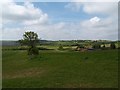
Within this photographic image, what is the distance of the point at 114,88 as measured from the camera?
830 inches

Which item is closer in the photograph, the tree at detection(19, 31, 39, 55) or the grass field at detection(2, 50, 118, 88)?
the grass field at detection(2, 50, 118, 88)

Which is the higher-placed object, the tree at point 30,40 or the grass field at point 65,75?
the tree at point 30,40

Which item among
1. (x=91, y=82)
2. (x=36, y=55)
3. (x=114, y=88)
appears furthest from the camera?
(x=36, y=55)

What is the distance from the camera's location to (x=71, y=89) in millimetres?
21469

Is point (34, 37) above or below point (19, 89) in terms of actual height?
above

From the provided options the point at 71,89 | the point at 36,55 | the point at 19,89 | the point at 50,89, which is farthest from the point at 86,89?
the point at 36,55

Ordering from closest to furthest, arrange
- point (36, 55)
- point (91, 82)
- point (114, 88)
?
point (114, 88)
point (91, 82)
point (36, 55)

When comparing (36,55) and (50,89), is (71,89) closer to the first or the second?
(50,89)

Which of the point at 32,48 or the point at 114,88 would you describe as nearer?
the point at 114,88

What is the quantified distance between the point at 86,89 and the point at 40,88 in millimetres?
4245

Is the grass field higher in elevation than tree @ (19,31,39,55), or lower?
lower

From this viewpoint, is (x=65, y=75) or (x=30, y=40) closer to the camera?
(x=65, y=75)

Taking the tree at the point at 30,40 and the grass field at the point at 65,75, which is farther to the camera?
the tree at the point at 30,40

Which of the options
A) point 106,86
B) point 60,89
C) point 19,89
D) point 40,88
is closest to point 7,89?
point 19,89
